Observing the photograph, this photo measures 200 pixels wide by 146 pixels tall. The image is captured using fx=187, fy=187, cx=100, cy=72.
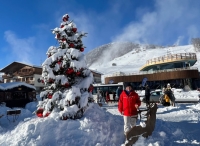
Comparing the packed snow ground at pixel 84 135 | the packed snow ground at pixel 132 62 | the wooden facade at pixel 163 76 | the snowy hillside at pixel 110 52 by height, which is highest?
the snowy hillside at pixel 110 52

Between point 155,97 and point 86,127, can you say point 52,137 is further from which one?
point 155,97

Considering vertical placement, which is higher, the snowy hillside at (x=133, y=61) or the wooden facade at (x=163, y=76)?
the snowy hillside at (x=133, y=61)

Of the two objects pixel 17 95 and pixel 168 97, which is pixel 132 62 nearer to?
pixel 17 95

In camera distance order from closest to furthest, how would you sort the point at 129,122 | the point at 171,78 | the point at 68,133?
1. the point at 129,122
2. the point at 68,133
3. the point at 171,78

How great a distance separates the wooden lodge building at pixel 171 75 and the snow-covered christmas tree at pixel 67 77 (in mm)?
28494

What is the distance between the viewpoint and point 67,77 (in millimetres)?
7637

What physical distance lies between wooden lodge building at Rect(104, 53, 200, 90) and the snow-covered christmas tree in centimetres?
2849

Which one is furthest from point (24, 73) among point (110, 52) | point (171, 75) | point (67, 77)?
point (110, 52)

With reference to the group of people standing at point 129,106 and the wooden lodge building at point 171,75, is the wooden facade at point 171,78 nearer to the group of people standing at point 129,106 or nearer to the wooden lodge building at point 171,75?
the wooden lodge building at point 171,75

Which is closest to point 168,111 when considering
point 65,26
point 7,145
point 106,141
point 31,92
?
point 106,141

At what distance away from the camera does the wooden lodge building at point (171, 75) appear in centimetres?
3516

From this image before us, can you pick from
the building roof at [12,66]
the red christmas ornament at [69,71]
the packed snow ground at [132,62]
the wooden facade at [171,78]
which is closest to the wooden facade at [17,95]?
the red christmas ornament at [69,71]

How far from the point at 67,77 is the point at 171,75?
3217 centimetres

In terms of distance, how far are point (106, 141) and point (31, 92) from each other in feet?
73.8
